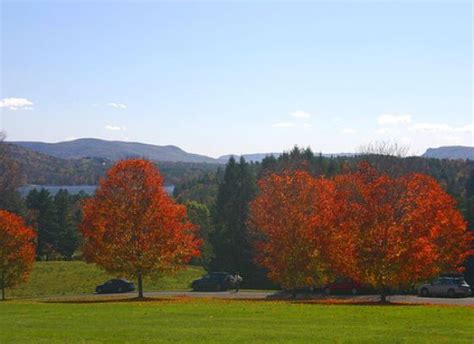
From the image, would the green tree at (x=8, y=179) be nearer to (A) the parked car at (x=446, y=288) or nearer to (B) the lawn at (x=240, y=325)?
(B) the lawn at (x=240, y=325)

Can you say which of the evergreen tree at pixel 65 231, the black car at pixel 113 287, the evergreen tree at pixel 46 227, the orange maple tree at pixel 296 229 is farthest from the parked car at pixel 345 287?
the evergreen tree at pixel 46 227

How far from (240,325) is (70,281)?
45.3 m

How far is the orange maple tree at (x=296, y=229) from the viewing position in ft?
135

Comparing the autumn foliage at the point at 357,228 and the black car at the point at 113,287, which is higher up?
the autumn foliage at the point at 357,228

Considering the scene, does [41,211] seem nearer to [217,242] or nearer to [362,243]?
[217,242]

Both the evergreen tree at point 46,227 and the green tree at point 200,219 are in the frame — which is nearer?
the green tree at point 200,219

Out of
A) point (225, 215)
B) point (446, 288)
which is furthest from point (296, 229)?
point (225, 215)

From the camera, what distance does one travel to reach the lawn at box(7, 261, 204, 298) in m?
59.5

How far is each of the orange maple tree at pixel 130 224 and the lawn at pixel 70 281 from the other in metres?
12.7

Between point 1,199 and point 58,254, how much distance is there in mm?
17031

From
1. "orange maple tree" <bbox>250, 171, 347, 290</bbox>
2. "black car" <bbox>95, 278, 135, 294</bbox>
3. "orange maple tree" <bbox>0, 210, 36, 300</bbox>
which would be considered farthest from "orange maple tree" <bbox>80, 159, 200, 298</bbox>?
"black car" <bbox>95, 278, 135, 294</bbox>

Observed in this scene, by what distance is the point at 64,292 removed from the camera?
59.2 m

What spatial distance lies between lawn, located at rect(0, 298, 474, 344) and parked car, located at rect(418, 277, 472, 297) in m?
19.8

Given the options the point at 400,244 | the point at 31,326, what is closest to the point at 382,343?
the point at 31,326
